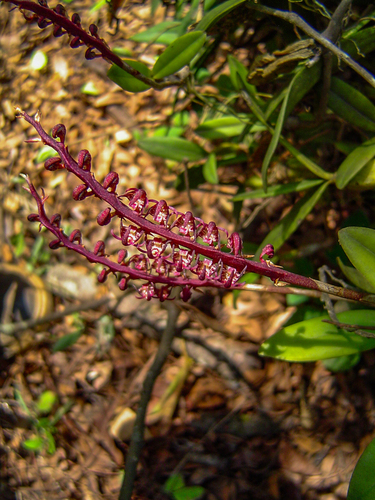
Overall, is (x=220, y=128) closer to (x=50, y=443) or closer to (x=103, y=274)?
(x=103, y=274)

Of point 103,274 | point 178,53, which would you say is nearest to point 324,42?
point 178,53

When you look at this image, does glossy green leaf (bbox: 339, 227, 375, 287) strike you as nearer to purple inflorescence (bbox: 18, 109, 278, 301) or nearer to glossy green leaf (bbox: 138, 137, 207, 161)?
purple inflorescence (bbox: 18, 109, 278, 301)

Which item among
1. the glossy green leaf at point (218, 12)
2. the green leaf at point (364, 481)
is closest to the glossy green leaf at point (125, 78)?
the glossy green leaf at point (218, 12)

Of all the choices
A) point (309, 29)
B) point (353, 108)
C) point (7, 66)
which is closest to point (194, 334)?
point (353, 108)

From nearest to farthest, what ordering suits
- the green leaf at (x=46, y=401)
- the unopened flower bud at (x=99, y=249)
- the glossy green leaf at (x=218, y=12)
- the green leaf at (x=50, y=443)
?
the unopened flower bud at (x=99, y=249) → the glossy green leaf at (x=218, y=12) → the green leaf at (x=50, y=443) → the green leaf at (x=46, y=401)

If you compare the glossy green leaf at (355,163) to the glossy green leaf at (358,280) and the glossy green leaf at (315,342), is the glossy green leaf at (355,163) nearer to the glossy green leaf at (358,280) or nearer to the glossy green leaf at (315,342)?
the glossy green leaf at (358,280)
